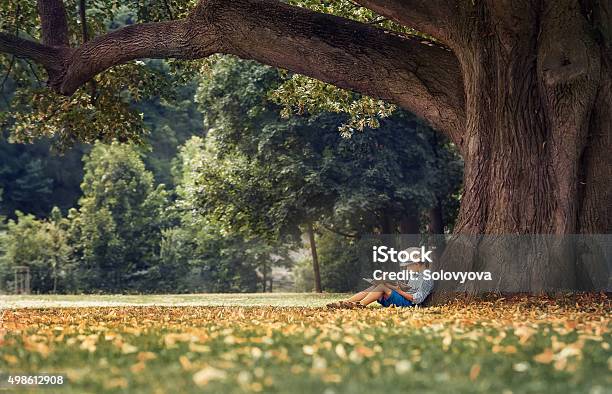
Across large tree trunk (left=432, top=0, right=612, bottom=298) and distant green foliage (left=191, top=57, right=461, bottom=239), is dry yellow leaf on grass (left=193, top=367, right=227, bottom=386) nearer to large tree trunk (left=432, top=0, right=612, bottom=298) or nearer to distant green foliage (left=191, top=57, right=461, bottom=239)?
large tree trunk (left=432, top=0, right=612, bottom=298)

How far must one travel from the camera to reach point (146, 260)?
4419 centimetres

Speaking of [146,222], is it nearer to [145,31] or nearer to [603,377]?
[145,31]

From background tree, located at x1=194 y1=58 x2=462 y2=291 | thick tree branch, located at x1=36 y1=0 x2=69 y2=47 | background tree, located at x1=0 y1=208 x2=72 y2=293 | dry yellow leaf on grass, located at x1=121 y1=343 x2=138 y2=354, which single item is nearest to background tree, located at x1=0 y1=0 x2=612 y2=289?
thick tree branch, located at x1=36 y1=0 x2=69 y2=47

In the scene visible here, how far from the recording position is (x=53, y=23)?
615 inches

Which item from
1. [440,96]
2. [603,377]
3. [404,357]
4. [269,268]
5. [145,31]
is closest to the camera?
[603,377]

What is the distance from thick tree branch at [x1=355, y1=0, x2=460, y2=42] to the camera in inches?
496

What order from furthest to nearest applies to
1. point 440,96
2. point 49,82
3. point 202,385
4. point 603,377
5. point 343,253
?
point 343,253, point 49,82, point 440,96, point 603,377, point 202,385

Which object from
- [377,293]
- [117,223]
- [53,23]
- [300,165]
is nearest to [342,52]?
[377,293]

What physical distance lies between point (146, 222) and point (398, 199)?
18.7m

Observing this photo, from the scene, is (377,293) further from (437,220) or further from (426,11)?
(437,220)

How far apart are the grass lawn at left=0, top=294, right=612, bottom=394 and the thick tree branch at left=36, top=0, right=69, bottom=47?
8091mm

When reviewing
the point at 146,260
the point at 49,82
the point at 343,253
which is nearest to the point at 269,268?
the point at 146,260

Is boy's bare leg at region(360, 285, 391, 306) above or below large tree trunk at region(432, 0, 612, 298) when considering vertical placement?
below

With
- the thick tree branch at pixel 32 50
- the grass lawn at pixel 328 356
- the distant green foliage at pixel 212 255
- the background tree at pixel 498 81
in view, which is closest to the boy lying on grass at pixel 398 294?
the background tree at pixel 498 81
